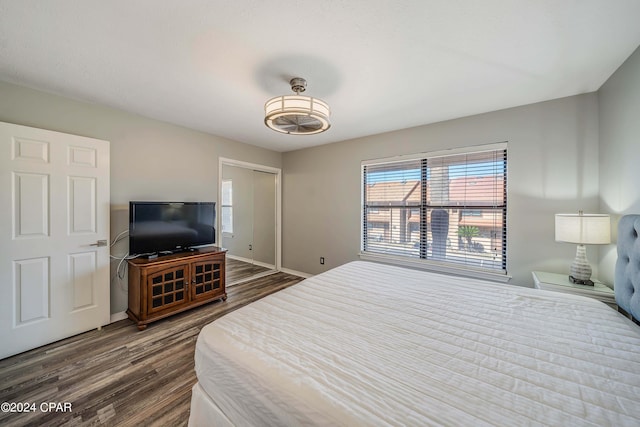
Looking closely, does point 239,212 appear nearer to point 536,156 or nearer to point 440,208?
point 440,208

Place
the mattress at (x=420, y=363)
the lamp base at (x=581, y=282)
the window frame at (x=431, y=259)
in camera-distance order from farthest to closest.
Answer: the window frame at (x=431, y=259), the lamp base at (x=581, y=282), the mattress at (x=420, y=363)

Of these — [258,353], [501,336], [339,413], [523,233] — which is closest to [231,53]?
[258,353]

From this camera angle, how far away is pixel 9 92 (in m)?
2.06

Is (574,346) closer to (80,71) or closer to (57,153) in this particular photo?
(80,71)

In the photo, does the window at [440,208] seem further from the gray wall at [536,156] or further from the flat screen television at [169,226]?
the flat screen television at [169,226]

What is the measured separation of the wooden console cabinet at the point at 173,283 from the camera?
97.8 inches

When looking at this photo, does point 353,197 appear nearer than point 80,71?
No

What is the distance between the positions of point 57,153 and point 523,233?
15.9 ft

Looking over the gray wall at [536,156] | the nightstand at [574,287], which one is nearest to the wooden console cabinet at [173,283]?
the gray wall at [536,156]

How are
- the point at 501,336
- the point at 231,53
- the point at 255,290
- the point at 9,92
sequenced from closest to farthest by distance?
the point at 501,336 < the point at 231,53 < the point at 9,92 < the point at 255,290

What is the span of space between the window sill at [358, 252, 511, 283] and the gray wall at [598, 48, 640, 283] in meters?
0.80

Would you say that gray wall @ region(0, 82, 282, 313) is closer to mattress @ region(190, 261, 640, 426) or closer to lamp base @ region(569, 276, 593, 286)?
mattress @ region(190, 261, 640, 426)

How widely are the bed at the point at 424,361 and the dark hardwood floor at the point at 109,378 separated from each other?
27.9 inches

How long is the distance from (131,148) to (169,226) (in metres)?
1.03
